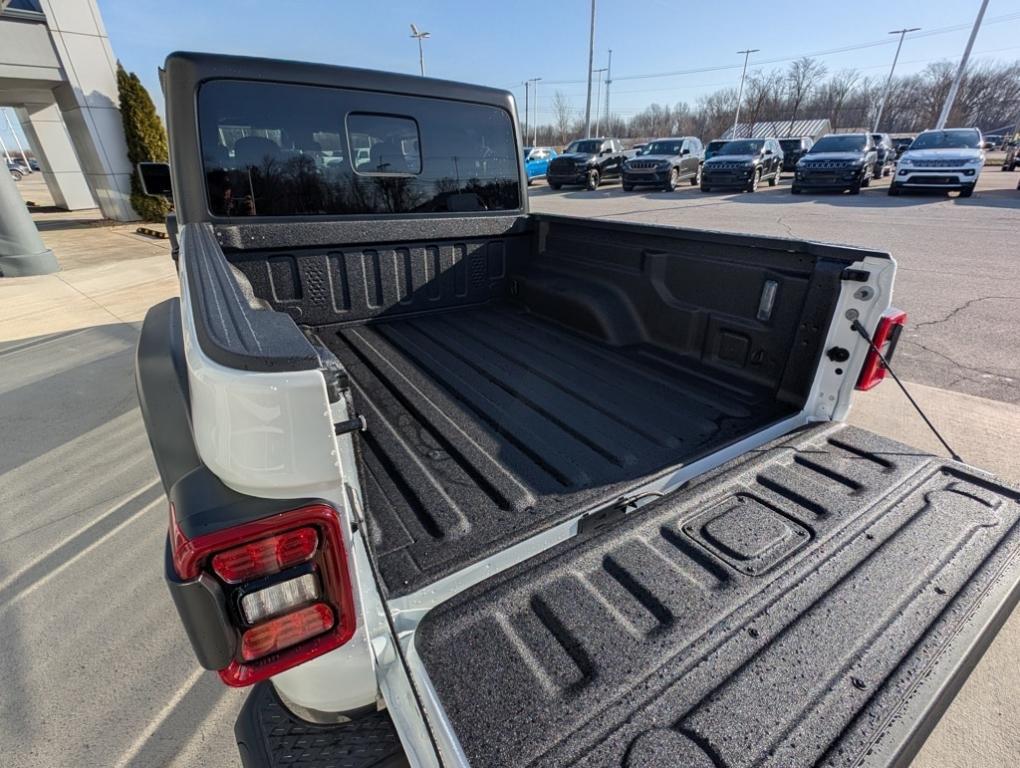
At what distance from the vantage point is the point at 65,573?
2244mm

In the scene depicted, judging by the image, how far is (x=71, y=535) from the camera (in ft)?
8.07

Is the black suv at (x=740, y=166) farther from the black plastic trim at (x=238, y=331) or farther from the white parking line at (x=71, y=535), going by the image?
the black plastic trim at (x=238, y=331)

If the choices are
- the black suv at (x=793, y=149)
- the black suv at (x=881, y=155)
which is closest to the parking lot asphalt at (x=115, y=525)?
the black suv at (x=881, y=155)

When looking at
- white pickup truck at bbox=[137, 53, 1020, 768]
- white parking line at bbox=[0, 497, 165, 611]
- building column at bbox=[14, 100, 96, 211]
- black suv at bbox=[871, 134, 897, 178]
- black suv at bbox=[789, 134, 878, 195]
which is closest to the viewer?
white pickup truck at bbox=[137, 53, 1020, 768]

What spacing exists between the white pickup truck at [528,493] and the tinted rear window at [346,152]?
2cm

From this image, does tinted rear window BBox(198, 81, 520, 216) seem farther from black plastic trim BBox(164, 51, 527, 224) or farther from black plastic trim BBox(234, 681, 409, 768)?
black plastic trim BBox(234, 681, 409, 768)

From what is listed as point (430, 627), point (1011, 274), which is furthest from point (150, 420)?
point (1011, 274)

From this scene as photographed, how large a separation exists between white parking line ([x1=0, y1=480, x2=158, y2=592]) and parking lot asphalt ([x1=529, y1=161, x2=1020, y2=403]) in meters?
5.76

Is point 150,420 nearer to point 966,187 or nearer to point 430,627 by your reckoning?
point 430,627

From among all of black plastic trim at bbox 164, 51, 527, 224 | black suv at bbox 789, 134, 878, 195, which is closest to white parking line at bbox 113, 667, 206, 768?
black plastic trim at bbox 164, 51, 527, 224

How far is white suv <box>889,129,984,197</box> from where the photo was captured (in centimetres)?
1444

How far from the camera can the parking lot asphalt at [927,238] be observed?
177 inches

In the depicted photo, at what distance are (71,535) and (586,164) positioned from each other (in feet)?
68.5

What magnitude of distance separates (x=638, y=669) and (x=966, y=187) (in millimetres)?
20343
